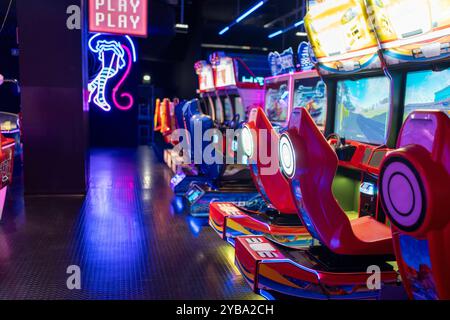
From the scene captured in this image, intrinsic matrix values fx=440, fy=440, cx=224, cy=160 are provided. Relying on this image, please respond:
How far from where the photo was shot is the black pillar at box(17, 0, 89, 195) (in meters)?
4.97

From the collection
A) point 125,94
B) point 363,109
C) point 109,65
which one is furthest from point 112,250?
point 125,94

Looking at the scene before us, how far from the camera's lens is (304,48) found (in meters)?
5.02

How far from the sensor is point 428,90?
284 centimetres

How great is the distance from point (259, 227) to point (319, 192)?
117 cm

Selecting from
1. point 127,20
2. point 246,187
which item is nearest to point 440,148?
point 246,187

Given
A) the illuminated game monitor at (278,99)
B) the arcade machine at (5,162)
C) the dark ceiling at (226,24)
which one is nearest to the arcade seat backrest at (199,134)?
the illuminated game monitor at (278,99)

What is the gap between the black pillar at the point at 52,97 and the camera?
497cm

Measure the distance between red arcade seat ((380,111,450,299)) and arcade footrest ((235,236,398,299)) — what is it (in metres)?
0.58

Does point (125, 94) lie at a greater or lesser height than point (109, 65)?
lesser

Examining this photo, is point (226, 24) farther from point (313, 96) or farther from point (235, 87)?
point (313, 96)

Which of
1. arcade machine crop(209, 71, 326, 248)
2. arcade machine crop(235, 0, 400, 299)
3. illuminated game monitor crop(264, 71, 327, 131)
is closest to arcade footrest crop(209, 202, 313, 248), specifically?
A: arcade machine crop(209, 71, 326, 248)

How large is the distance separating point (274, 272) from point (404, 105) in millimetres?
1531

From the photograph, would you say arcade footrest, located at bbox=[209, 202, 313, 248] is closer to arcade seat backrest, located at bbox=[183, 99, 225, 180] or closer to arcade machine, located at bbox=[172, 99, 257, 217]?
arcade machine, located at bbox=[172, 99, 257, 217]
